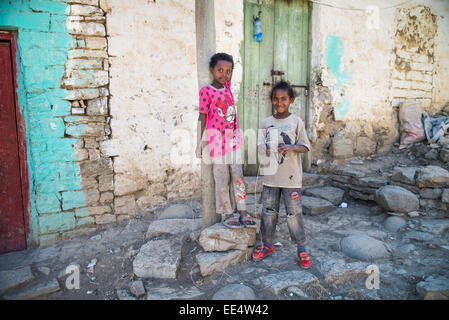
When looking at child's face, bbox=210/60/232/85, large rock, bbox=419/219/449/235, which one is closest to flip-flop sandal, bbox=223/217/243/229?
child's face, bbox=210/60/232/85

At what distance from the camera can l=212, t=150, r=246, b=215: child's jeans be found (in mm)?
2643

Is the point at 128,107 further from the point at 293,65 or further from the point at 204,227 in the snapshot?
the point at 293,65

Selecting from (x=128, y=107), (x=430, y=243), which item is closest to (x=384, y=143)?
(x=430, y=243)

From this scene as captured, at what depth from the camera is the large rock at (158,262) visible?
259cm

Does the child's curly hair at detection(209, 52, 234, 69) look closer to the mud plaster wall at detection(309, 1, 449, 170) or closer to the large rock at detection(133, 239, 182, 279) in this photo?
the large rock at detection(133, 239, 182, 279)

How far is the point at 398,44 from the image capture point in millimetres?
5312

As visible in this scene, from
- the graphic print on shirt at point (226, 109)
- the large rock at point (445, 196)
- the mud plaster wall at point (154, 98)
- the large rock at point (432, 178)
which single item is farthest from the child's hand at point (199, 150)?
the large rock at point (445, 196)

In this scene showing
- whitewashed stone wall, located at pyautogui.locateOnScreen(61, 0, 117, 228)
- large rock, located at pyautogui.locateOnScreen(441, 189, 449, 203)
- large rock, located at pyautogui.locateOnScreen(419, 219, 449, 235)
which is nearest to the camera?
whitewashed stone wall, located at pyautogui.locateOnScreen(61, 0, 117, 228)

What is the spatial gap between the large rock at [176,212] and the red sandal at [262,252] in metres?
1.15

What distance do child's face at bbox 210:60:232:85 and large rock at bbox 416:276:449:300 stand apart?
7.84 ft

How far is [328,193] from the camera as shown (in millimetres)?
4414

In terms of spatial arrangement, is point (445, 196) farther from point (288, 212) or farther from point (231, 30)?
point (231, 30)

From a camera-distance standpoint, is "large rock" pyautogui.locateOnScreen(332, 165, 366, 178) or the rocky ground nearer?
the rocky ground

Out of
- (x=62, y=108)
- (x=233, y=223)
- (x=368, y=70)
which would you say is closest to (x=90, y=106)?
(x=62, y=108)
